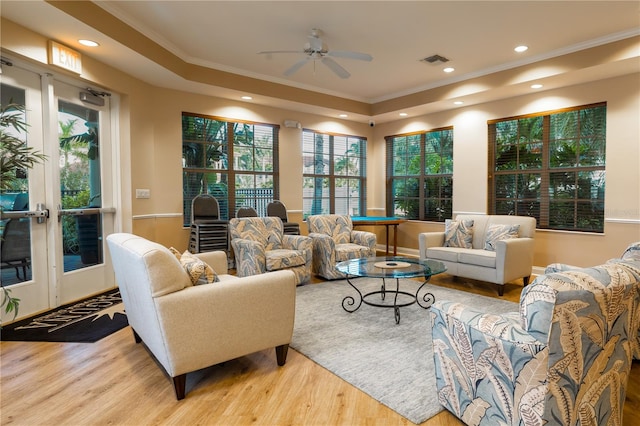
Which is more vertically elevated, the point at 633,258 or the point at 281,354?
the point at 633,258

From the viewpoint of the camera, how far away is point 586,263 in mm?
4770

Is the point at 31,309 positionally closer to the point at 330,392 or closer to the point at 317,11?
the point at 330,392

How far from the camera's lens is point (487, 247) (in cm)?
465

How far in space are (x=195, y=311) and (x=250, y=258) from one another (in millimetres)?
2232

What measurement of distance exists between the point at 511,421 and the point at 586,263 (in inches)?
166

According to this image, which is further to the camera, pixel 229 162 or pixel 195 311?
pixel 229 162

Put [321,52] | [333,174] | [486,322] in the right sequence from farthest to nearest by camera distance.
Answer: [333,174] < [321,52] < [486,322]

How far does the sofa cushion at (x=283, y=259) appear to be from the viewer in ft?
14.0

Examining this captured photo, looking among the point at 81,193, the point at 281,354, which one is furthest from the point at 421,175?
the point at 81,193

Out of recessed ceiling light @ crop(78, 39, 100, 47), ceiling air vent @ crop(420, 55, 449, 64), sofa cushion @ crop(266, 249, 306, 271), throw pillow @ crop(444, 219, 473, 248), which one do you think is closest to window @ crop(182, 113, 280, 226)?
sofa cushion @ crop(266, 249, 306, 271)

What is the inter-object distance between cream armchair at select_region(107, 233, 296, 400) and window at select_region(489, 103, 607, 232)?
440 cm

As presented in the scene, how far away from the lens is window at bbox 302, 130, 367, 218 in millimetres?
6680

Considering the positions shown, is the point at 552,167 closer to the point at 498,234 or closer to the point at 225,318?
the point at 498,234

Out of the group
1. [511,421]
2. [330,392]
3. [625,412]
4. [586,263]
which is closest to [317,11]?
[330,392]
